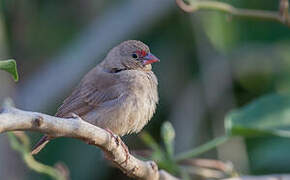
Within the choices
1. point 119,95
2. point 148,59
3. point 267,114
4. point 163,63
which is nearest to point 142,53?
point 148,59

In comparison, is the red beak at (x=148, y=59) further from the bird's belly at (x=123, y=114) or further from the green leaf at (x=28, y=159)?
the green leaf at (x=28, y=159)

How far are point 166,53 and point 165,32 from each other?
0.29 meters

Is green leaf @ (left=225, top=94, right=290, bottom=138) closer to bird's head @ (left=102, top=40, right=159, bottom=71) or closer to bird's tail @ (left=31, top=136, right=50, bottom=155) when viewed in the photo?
bird's head @ (left=102, top=40, right=159, bottom=71)

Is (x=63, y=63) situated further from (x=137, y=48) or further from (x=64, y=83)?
(x=137, y=48)

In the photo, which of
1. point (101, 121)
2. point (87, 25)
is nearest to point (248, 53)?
point (87, 25)

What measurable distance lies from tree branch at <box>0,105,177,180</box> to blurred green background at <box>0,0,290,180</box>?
228 centimetres

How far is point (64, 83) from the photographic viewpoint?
6238 mm

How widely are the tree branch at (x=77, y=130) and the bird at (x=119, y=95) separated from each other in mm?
752

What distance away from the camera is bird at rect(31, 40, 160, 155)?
3.87 meters

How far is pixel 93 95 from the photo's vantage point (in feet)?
13.3

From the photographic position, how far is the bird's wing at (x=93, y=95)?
13.1 ft

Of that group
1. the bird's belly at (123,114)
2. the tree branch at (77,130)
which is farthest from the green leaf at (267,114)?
the tree branch at (77,130)

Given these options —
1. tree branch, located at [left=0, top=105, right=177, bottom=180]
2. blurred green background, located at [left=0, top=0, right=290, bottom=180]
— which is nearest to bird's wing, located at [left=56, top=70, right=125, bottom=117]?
tree branch, located at [left=0, top=105, right=177, bottom=180]

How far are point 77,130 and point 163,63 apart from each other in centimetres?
381
